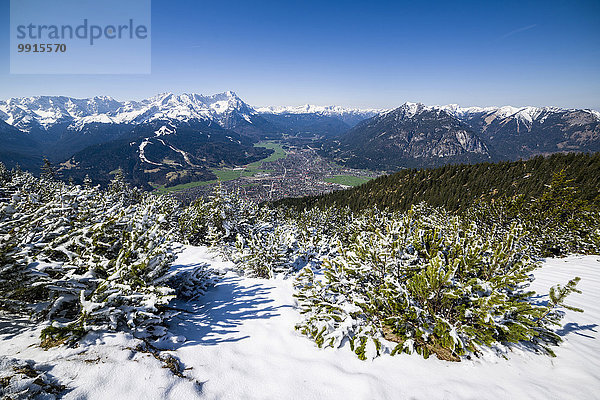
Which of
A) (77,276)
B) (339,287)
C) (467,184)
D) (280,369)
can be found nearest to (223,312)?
(280,369)

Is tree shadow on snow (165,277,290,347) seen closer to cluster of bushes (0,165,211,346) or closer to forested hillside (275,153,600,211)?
cluster of bushes (0,165,211,346)

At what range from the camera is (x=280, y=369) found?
17.3 feet

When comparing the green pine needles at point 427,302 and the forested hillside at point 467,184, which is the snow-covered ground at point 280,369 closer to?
the green pine needles at point 427,302

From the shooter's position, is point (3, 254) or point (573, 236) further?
point (573, 236)

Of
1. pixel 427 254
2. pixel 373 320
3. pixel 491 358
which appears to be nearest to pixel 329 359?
pixel 373 320

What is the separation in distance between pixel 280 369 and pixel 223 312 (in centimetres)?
350

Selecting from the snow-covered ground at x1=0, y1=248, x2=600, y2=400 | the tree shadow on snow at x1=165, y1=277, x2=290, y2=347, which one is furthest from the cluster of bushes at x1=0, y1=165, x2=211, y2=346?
the tree shadow on snow at x1=165, y1=277, x2=290, y2=347

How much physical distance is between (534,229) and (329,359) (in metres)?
23.4

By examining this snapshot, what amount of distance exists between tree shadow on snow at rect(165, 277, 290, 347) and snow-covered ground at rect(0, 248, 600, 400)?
0.20 feet

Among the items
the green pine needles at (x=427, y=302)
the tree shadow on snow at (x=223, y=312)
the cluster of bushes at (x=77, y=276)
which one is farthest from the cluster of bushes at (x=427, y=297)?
the cluster of bushes at (x=77, y=276)

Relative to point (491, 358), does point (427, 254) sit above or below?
above

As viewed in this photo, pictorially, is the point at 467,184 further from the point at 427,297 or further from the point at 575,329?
the point at 427,297

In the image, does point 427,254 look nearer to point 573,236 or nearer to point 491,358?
point 491,358

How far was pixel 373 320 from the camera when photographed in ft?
22.0
